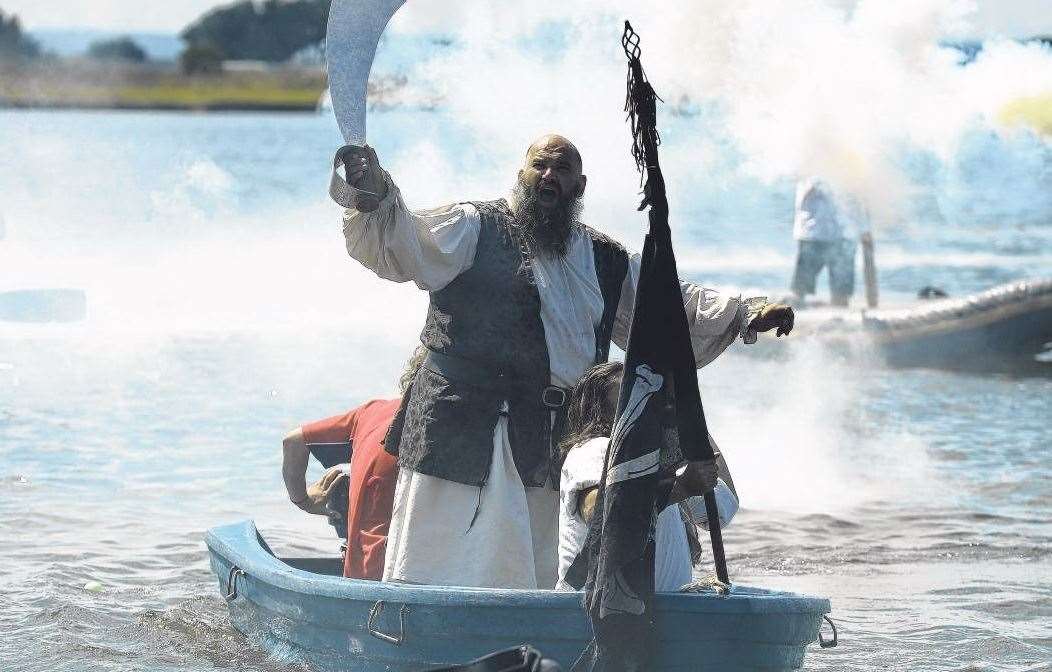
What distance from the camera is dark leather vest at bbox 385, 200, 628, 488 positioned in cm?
594

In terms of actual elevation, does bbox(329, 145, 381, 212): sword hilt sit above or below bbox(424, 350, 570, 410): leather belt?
above

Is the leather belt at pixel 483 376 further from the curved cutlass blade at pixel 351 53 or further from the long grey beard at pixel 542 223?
the curved cutlass blade at pixel 351 53

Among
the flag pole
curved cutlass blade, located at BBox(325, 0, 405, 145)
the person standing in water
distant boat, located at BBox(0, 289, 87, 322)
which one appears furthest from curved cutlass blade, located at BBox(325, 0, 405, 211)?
distant boat, located at BBox(0, 289, 87, 322)

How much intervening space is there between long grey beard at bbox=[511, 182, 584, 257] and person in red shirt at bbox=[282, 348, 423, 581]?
0.60 m

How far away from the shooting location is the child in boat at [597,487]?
5312mm

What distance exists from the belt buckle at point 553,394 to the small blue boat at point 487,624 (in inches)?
29.5

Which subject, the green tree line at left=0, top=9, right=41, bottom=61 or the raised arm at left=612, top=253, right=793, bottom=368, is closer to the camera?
the raised arm at left=612, top=253, right=793, bottom=368

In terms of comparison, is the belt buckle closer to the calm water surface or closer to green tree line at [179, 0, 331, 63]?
the calm water surface

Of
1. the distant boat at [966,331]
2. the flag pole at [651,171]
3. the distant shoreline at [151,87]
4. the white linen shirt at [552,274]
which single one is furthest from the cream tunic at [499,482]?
the distant shoreline at [151,87]

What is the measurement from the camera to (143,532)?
9.66 meters

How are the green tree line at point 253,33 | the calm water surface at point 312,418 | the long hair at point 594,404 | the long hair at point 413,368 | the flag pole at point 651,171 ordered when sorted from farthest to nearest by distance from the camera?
the green tree line at point 253,33 < the calm water surface at point 312,418 < the long hair at point 413,368 < the long hair at point 594,404 < the flag pole at point 651,171

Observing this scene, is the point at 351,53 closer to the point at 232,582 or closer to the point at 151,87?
the point at 232,582

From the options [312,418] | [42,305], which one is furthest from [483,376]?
[42,305]

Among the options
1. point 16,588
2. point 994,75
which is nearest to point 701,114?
point 994,75
